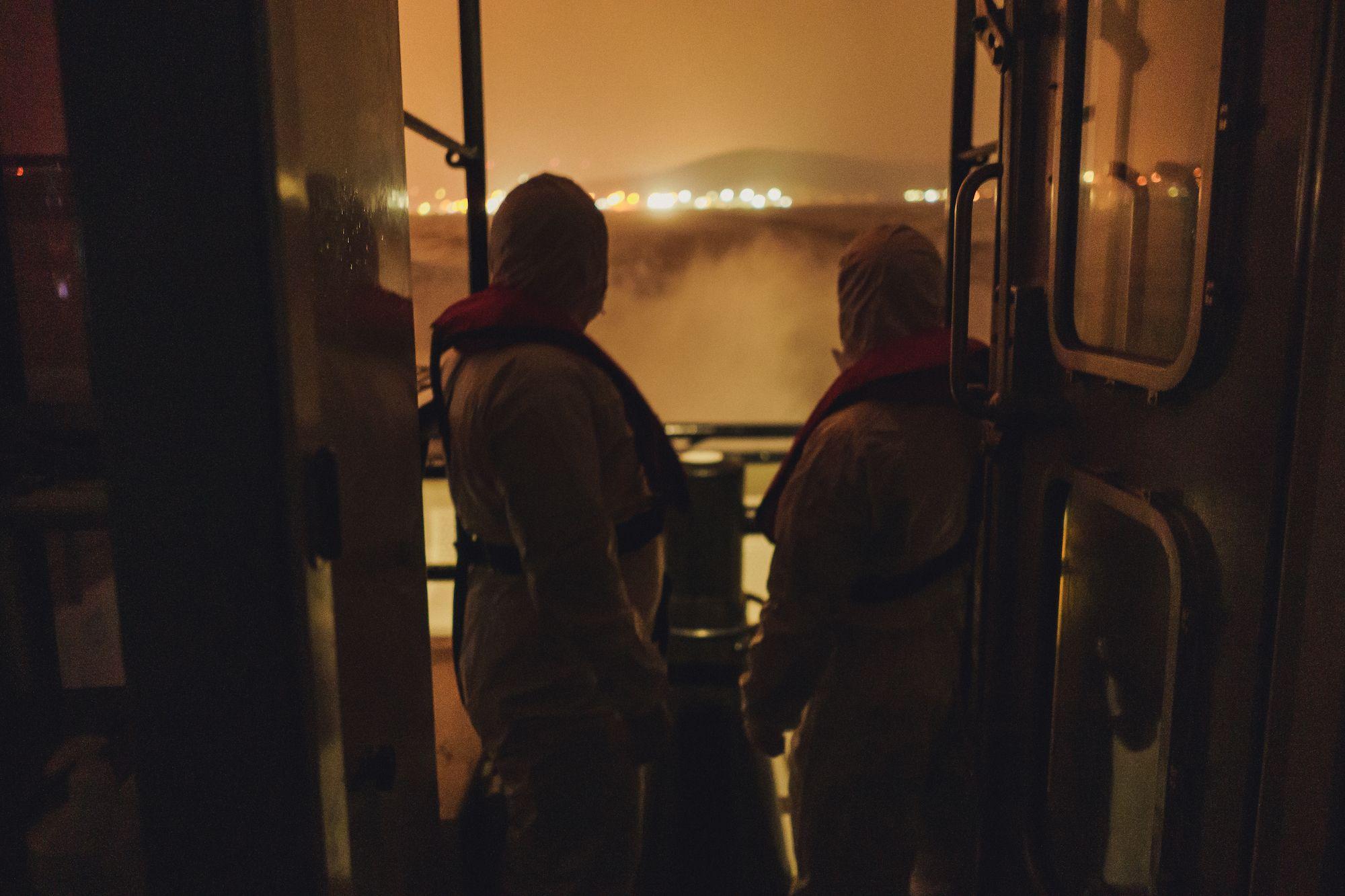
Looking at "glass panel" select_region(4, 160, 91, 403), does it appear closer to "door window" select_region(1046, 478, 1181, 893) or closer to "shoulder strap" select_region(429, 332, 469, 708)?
"shoulder strap" select_region(429, 332, 469, 708)

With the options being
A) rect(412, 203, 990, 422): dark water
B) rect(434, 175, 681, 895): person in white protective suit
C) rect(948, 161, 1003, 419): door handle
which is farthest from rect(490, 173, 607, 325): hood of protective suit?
rect(412, 203, 990, 422): dark water

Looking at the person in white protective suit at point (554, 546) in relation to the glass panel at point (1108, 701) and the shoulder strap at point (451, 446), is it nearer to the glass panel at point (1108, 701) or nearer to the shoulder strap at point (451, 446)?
the shoulder strap at point (451, 446)

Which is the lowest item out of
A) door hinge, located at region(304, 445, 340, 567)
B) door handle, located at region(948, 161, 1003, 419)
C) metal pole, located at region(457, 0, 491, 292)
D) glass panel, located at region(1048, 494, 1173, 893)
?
glass panel, located at region(1048, 494, 1173, 893)

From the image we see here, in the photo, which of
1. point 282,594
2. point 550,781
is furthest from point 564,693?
point 282,594

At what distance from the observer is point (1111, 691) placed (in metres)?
1.25

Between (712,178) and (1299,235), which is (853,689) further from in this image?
(712,178)

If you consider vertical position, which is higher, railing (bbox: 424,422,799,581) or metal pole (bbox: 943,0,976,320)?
metal pole (bbox: 943,0,976,320)

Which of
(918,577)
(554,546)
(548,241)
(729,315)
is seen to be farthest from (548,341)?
(729,315)

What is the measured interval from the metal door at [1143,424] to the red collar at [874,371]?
0.19 m

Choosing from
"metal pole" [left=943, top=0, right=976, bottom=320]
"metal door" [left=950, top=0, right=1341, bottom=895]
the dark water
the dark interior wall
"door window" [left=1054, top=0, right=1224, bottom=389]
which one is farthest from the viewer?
the dark water

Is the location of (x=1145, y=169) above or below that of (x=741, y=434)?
above

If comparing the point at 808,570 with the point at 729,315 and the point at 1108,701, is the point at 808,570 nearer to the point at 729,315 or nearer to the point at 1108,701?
the point at 1108,701

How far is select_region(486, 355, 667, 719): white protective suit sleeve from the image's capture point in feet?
4.83

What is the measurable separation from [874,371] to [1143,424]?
65 centimetres
